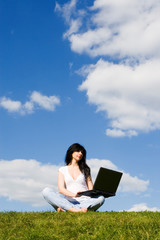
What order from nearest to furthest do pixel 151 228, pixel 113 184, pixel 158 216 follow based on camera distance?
1. pixel 151 228
2. pixel 158 216
3. pixel 113 184

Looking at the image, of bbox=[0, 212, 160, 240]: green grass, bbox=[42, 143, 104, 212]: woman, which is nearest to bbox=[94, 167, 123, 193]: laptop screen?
bbox=[42, 143, 104, 212]: woman

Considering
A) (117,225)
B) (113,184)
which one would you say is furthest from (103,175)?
(117,225)

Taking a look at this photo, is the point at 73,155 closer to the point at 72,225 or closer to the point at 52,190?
the point at 52,190

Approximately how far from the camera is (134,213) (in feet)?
35.3

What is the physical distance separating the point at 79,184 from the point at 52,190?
83 cm

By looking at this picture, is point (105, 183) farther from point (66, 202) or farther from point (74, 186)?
point (66, 202)

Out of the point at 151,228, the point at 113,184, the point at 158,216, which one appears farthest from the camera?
the point at 113,184

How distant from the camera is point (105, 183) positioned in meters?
10.9

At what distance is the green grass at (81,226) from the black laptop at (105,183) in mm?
606

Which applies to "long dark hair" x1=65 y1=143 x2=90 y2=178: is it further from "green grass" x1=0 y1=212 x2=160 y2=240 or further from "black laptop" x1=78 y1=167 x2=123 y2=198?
"green grass" x1=0 y1=212 x2=160 y2=240

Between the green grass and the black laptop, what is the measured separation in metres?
0.61

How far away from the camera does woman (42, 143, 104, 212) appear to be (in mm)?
11000

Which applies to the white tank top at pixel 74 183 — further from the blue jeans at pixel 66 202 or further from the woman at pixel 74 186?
the blue jeans at pixel 66 202

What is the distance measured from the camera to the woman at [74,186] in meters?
11.0
